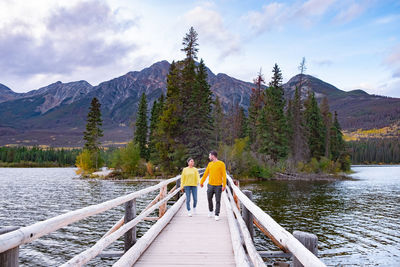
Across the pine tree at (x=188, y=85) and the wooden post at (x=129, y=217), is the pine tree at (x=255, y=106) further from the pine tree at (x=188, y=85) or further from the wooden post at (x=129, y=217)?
the wooden post at (x=129, y=217)

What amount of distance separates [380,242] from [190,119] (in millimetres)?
34275

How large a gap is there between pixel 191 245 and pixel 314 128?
6705 cm

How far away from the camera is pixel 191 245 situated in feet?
19.5

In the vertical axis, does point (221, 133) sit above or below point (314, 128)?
below

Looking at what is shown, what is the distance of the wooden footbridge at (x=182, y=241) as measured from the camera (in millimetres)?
2398

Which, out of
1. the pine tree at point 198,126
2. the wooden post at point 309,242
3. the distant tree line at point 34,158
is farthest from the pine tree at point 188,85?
the distant tree line at point 34,158

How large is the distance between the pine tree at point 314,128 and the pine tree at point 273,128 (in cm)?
993

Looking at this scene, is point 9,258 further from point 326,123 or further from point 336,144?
point 336,144

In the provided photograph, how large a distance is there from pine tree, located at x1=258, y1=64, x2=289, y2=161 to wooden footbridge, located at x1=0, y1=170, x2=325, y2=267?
50.6m

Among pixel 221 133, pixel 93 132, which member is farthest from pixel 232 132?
pixel 93 132

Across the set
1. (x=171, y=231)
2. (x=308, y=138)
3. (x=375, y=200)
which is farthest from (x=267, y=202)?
(x=308, y=138)

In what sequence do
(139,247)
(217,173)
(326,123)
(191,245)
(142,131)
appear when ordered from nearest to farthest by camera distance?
(139,247)
(191,245)
(217,173)
(142,131)
(326,123)

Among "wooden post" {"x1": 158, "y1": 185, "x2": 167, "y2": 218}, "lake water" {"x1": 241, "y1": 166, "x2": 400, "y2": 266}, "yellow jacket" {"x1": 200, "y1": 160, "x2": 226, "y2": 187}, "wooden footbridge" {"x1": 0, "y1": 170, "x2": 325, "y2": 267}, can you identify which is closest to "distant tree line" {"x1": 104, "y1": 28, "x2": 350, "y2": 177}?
"lake water" {"x1": 241, "y1": 166, "x2": 400, "y2": 266}

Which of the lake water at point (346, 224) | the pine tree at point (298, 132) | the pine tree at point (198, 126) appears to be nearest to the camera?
the lake water at point (346, 224)
